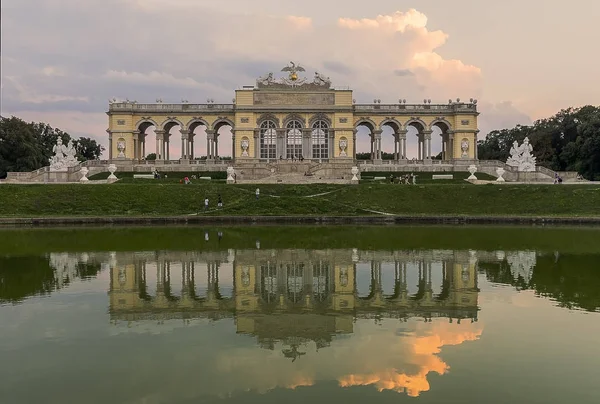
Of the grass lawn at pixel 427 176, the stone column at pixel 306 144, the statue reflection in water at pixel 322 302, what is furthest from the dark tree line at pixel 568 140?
the statue reflection in water at pixel 322 302

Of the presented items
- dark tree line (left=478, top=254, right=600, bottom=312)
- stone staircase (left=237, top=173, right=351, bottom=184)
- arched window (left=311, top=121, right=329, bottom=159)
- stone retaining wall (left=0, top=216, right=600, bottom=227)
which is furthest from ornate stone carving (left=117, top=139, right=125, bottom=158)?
dark tree line (left=478, top=254, right=600, bottom=312)

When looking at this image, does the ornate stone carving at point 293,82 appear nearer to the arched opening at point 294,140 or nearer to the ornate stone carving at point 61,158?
the arched opening at point 294,140

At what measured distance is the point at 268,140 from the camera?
62.6 meters

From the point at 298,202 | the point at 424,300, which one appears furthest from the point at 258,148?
the point at 424,300

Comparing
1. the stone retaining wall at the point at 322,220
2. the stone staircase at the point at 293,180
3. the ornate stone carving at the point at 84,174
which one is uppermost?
the ornate stone carving at the point at 84,174

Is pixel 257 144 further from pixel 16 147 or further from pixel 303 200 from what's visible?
pixel 16 147

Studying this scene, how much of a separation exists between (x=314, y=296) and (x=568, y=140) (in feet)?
219

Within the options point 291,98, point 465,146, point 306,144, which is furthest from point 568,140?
point 291,98

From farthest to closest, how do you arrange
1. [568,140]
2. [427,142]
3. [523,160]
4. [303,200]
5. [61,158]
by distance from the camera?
[568,140] < [427,142] < [523,160] < [61,158] < [303,200]

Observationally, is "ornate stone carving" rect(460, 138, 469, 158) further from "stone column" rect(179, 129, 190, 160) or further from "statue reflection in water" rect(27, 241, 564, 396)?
"statue reflection in water" rect(27, 241, 564, 396)

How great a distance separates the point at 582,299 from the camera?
12539 mm

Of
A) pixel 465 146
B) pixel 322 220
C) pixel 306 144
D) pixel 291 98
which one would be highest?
pixel 291 98

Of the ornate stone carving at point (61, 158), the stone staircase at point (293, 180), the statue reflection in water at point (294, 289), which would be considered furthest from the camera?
the ornate stone carving at point (61, 158)

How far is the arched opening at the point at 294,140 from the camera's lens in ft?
204
